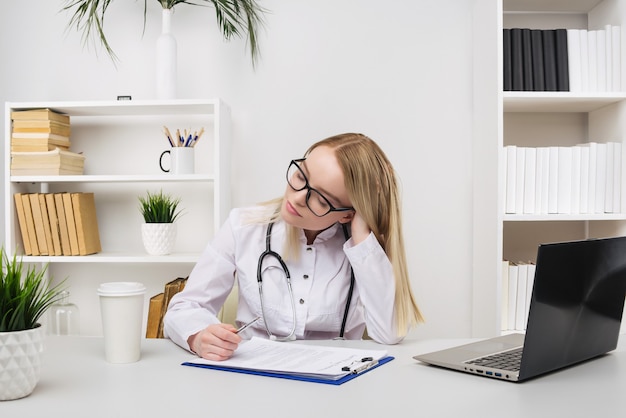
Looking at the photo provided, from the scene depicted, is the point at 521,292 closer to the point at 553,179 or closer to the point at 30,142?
the point at 553,179

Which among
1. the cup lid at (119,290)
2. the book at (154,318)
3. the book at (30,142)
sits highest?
the book at (30,142)

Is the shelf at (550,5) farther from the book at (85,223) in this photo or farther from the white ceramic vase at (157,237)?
the book at (85,223)

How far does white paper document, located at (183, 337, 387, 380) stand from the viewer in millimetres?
1185

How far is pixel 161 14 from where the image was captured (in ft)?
9.25

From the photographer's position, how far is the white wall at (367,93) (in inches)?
109

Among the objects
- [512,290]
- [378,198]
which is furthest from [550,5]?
[378,198]

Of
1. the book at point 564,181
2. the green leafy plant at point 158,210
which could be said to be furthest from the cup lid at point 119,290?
the book at point 564,181

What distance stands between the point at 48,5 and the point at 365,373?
2457 millimetres

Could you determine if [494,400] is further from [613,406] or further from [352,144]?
[352,144]

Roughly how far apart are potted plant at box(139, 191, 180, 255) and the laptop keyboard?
1.61m

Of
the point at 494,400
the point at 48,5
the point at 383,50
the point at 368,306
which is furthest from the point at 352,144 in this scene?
the point at 48,5

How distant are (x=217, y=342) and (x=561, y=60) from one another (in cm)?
188

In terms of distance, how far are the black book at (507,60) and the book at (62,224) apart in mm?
1878

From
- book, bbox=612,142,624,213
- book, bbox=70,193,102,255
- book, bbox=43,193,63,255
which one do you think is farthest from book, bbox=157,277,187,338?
book, bbox=612,142,624,213
